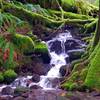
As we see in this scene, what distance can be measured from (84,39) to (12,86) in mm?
5279

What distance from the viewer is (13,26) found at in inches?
585

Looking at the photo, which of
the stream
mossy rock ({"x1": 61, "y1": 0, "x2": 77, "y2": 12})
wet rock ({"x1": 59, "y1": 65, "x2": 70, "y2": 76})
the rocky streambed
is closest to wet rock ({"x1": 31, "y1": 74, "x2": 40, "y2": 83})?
the rocky streambed

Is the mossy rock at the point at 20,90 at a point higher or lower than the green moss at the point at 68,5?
lower

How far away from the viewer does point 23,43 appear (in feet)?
46.7

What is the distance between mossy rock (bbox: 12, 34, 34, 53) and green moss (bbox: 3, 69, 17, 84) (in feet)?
5.17

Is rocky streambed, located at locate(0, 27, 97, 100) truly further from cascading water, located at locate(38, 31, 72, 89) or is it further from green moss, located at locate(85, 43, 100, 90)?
green moss, located at locate(85, 43, 100, 90)

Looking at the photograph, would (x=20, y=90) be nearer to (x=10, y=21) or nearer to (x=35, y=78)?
(x=35, y=78)

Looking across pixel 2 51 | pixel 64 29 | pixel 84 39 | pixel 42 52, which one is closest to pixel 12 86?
pixel 2 51

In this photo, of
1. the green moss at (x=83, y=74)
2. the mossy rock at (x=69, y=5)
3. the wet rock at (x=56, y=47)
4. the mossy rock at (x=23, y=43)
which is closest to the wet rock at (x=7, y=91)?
the green moss at (x=83, y=74)

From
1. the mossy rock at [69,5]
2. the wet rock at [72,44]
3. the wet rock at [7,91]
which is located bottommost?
the wet rock at [7,91]

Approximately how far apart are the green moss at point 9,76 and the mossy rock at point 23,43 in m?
1.58

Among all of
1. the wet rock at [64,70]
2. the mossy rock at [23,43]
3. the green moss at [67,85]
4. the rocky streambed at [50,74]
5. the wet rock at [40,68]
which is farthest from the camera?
the mossy rock at [23,43]

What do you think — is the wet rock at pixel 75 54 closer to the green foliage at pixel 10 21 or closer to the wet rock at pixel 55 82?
the wet rock at pixel 55 82

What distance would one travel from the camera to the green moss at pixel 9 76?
40.8ft
